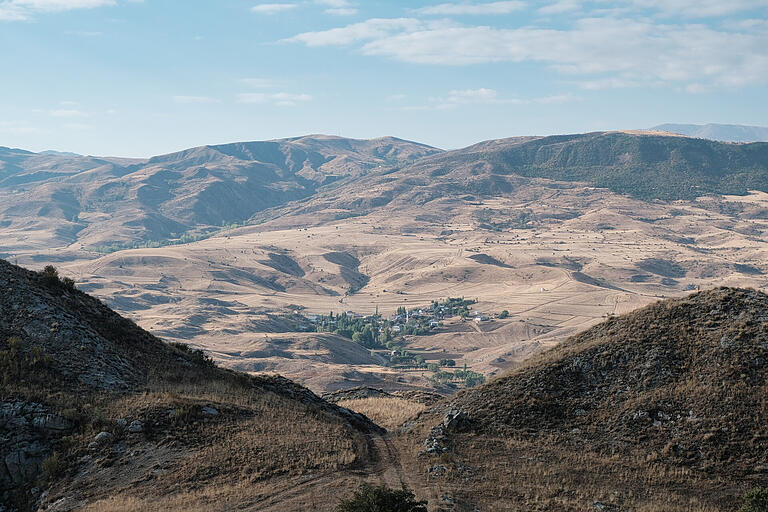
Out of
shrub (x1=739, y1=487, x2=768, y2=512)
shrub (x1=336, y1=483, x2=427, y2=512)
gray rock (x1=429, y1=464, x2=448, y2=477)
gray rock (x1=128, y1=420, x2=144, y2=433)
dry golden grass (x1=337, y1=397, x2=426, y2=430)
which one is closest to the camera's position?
shrub (x1=336, y1=483, x2=427, y2=512)

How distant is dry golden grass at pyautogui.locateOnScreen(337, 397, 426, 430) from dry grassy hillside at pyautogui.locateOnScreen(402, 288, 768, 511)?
6.83 ft

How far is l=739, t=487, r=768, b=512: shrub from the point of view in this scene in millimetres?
19094

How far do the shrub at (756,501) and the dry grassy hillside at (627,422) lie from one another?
1922mm

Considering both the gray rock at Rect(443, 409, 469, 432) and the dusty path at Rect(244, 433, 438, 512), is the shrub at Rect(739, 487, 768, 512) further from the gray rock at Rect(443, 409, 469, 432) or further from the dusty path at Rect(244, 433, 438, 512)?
the gray rock at Rect(443, 409, 469, 432)

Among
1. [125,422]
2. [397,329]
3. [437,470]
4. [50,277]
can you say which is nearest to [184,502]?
[125,422]

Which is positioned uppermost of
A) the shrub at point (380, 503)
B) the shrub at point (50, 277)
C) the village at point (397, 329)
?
the shrub at point (50, 277)

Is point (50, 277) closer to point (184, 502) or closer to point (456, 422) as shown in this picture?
point (184, 502)

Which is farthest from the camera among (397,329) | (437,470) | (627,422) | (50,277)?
(397,329)

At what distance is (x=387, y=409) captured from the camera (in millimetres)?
38281

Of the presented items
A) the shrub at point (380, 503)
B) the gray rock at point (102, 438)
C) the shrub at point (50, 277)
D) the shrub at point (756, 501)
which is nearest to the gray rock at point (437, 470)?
the shrub at point (380, 503)

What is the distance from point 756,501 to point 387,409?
22.3 m

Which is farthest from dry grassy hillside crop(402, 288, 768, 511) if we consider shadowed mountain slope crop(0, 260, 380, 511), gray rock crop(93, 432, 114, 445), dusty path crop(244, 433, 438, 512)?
gray rock crop(93, 432, 114, 445)

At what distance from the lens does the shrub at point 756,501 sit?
19094mm

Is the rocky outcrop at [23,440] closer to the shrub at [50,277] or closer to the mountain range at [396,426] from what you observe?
the mountain range at [396,426]
